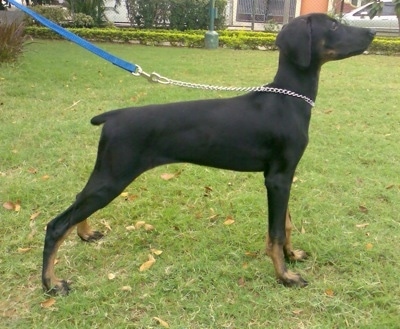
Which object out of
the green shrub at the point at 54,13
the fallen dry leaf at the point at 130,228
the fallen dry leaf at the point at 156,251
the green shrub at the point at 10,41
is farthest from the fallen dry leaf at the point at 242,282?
Result: the green shrub at the point at 54,13

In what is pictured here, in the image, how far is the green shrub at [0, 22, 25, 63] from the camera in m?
9.34

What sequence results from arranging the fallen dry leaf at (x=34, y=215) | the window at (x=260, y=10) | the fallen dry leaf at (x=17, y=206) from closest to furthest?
the fallen dry leaf at (x=34, y=215)
the fallen dry leaf at (x=17, y=206)
the window at (x=260, y=10)

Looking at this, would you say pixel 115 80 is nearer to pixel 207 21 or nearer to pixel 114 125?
pixel 114 125

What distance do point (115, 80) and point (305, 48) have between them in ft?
21.0

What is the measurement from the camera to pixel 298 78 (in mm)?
2791

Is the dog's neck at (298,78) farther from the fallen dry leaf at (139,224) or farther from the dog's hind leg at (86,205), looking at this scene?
the fallen dry leaf at (139,224)

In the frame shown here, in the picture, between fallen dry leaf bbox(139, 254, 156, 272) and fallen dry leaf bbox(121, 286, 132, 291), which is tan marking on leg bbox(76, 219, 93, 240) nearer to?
fallen dry leaf bbox(139, 254, 156, 272)

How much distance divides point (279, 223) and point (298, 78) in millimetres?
864

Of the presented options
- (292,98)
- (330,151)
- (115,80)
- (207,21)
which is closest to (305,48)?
(292,98)

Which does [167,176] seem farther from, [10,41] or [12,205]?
[10,41]

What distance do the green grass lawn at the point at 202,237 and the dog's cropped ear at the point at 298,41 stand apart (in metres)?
1.35

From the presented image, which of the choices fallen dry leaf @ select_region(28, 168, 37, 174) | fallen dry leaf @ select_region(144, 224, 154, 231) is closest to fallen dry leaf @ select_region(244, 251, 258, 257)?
fallen dry leaf @ select_region(144, 224, 154, 231)

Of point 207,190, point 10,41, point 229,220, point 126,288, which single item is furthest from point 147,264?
point 10,41

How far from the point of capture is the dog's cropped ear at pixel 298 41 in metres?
2.64
